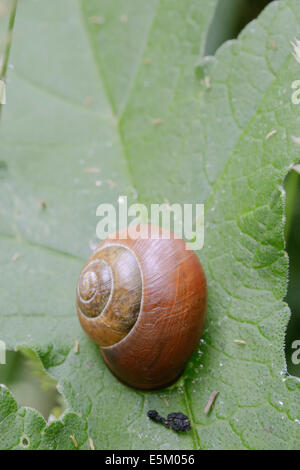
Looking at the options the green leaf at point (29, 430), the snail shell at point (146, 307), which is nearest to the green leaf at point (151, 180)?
the green leaf at point (29, 430)

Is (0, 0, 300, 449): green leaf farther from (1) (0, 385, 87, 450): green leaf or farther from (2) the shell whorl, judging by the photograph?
(2) the shell whorl

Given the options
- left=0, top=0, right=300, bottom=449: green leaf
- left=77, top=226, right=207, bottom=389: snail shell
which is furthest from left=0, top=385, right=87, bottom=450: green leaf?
left=77, top=226, right=207, bottom=389: snail shell

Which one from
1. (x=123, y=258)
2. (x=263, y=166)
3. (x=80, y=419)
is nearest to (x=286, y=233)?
(x=263, y=166)

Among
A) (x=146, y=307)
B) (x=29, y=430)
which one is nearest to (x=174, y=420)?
(x=146, y=307)

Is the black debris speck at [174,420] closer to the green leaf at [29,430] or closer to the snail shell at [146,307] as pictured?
the snail shell at [146,307]

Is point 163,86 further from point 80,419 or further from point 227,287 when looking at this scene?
point 80,419

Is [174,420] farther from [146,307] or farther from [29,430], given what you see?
[29,430]
